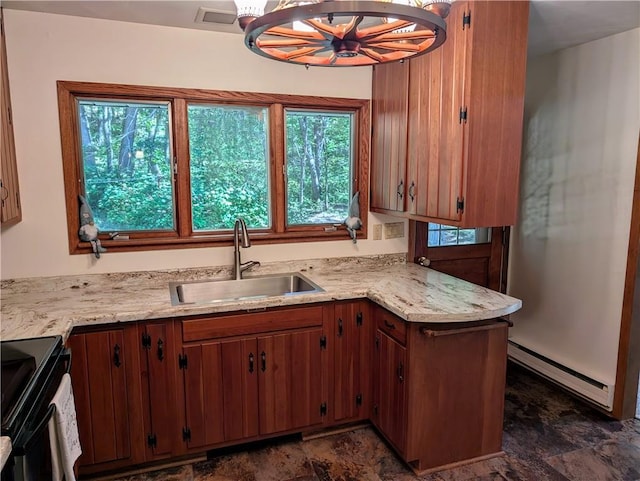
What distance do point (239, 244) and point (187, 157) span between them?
600mm

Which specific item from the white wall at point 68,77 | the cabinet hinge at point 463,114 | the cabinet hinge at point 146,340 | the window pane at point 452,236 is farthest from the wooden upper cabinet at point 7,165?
the window pane at point 452,236

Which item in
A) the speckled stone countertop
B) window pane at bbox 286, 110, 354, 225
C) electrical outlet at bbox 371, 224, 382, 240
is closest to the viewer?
the speckled stone countertop

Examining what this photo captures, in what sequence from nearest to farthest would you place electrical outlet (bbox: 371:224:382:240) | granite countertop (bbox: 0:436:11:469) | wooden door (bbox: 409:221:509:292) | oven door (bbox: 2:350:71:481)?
granite countertop (bbox: 0:436:11:469)
oven door (bbox: 2:350:71:481)
electrical outlet (bbox: 371:224:382:240)
wooden door (bbox: 409:221:509:292)

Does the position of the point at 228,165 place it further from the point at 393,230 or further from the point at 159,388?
the point at 159,388

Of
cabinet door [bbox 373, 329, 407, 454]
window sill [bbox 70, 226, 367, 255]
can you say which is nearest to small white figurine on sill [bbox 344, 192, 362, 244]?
window sill [bbox 70, 226, 367, 255]

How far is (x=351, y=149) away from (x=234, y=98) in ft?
2.76

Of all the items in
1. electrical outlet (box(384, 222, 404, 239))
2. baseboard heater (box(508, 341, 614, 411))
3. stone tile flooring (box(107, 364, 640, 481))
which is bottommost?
stone tile flooring (box(107, 364, 640, 481))

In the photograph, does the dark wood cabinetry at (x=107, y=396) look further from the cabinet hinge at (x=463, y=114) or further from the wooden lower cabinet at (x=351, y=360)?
the cabinet hinge at (x=463, y=114)

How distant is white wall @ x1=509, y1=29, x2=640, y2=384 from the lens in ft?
8.80

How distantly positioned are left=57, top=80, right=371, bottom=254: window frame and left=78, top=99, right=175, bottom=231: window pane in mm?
46

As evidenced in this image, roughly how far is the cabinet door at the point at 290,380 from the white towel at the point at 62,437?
94 centimetres

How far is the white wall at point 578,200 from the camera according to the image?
268 cm

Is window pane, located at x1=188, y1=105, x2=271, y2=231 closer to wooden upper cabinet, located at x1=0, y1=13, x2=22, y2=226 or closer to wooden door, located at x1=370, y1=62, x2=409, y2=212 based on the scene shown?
wooden door, located at x1=370, y1=62, x2=409, y2=212

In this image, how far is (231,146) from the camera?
9.09ft
